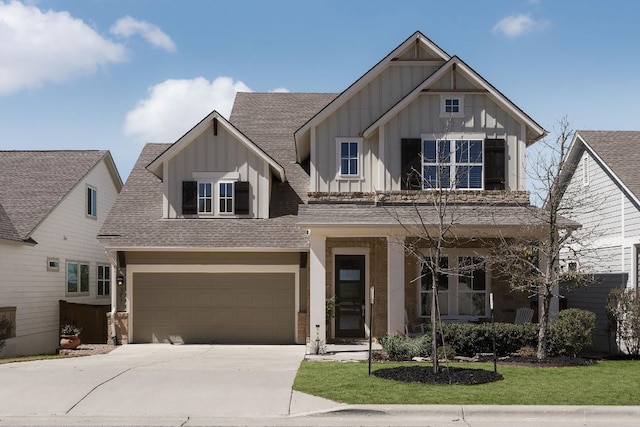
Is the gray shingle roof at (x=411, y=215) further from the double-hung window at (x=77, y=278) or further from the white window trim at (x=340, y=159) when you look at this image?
the double-hung window at (x=77, y=278)

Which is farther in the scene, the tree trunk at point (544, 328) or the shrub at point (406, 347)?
the shrub at point (406, 347)

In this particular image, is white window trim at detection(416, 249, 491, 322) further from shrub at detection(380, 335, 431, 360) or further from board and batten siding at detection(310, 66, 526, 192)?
shrub at detection(380, 335, 431, 360)

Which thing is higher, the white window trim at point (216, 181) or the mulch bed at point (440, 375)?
the white window trim at point (216, 181)

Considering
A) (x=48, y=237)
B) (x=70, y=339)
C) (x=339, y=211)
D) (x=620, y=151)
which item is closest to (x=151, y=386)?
(x=339, y=211)

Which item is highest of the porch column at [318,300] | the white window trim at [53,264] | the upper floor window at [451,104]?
the upper floor window at [451,104]

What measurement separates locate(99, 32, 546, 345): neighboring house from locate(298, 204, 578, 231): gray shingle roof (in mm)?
133

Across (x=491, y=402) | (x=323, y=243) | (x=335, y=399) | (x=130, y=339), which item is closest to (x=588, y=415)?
(x=491, y=402)

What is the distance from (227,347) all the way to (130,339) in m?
3.17

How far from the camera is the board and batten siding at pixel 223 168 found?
23.2 metres

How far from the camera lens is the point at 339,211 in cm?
2075

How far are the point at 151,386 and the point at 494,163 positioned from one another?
12.3 metres

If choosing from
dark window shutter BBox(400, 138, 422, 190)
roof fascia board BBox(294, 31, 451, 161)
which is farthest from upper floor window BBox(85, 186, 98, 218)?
dark window shutter BBox(400, 138, 422, 190)

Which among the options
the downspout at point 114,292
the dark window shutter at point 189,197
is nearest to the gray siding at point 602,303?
the dark window shutter at point 189,197

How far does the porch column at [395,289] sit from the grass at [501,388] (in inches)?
140
